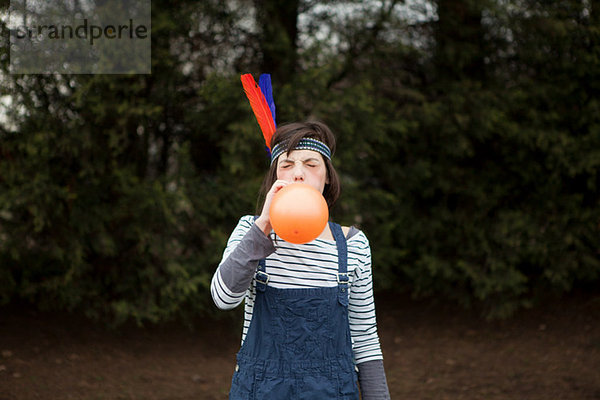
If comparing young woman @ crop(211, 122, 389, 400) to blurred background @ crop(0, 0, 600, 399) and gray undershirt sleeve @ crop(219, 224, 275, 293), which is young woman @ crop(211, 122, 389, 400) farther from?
blurred background @ crop(0, 0, 600, 399)

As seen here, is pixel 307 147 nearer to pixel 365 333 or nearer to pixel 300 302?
pixel 300 302

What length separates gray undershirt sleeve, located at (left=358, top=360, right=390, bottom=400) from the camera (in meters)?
2.09

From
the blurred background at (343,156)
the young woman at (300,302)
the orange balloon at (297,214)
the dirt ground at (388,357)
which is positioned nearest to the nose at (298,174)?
the young woman at (300,302)

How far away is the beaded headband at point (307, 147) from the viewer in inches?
86.0

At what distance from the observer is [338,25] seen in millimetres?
5805

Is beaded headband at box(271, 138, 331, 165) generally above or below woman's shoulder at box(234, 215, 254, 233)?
above

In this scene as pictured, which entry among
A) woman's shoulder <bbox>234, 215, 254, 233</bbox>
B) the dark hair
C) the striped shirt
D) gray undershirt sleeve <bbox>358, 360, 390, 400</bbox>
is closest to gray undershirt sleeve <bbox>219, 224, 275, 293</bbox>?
the striped shirt

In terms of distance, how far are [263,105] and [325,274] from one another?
86 centimetres

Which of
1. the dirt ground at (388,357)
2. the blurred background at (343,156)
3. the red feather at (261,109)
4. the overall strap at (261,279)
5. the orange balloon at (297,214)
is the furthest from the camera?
the blurred background at (343,156)

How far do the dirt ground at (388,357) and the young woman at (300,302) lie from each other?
285 cm

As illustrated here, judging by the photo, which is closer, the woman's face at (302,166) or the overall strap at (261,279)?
the overall strap at (261,279)

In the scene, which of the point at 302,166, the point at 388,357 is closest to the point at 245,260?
the point at 302,166

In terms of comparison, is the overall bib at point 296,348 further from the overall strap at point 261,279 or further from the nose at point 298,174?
the nose at point 298,174

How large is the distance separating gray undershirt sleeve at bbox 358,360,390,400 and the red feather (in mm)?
999
